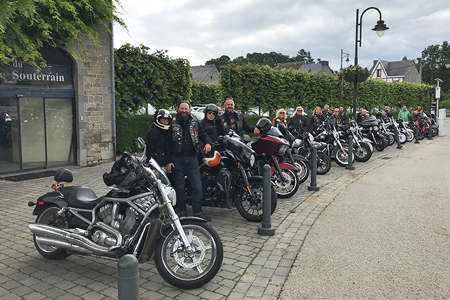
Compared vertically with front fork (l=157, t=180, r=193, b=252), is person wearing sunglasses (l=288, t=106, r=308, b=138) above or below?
above

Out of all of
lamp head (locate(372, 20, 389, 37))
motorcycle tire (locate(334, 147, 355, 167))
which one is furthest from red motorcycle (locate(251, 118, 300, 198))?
lamp head (locate(372, 20, 389, 37))

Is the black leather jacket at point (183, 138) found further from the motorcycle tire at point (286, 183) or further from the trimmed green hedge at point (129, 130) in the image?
the trimmed green hedge at point (129, 130)

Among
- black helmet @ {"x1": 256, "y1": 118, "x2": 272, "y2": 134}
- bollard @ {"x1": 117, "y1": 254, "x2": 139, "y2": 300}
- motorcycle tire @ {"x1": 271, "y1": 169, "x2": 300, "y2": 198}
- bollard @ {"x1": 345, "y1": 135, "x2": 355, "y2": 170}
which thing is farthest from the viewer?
bollard @ {"x1": 345, "y1": 135, "x2": 355, "y2": 170}

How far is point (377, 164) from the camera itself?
492 inches

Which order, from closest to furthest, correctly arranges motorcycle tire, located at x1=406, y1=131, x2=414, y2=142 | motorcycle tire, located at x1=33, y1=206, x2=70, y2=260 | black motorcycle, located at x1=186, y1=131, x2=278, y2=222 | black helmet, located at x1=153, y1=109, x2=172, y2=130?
motorcycle tire, located at x1=33, y1=206, x2=70, y2=260 < black helmet, located at x1=153, y1=109, x2=172, y2=130 < black motorcycle, located at x1=186, y1=131, x2=278, y2=222 < motorcycle tire, located at x1=406, y1=131, x2=414, y2=142

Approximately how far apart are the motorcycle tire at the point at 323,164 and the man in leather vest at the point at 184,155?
5492mm

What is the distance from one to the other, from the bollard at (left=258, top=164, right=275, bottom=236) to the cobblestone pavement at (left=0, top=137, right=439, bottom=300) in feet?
0.34

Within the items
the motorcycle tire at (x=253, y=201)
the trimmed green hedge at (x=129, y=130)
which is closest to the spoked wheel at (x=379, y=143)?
the trimmed green hedge at (x=129, y=130)

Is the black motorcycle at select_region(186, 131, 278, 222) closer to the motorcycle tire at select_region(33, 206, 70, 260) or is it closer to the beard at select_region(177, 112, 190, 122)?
the beard at select_region(177, 112, 190, 122)

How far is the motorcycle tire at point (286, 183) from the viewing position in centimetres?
743

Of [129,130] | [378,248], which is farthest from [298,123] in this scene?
[378,248]

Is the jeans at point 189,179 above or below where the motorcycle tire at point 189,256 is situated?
above

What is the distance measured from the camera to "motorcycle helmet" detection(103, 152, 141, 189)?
3.82m

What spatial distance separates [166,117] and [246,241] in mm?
2016
